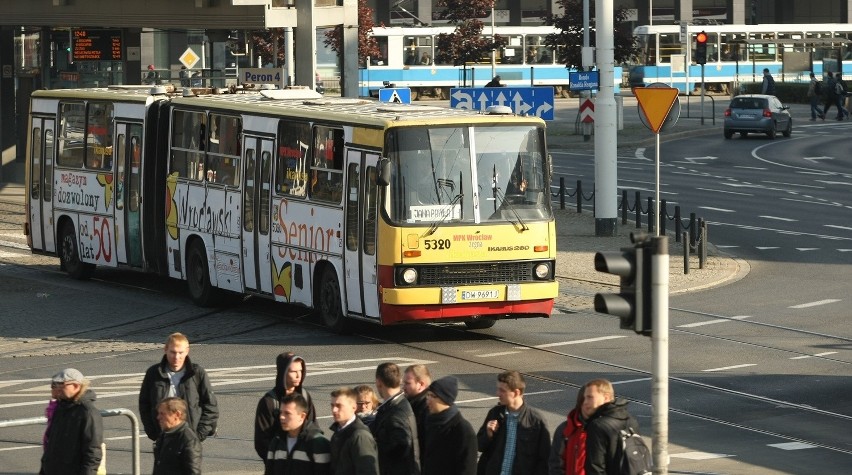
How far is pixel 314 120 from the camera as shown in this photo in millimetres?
22047

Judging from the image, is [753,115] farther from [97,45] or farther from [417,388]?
[417,388]

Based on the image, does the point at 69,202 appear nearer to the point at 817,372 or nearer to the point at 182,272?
the point at 182,272

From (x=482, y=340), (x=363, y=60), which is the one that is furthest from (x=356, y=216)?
(x=363, y=60)

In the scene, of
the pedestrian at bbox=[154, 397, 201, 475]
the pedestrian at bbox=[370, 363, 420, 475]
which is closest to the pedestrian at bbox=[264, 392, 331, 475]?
the pedestrian at bbox=[370, 363, 420, 475]

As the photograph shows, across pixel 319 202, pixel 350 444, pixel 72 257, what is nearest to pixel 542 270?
pixel 319 202

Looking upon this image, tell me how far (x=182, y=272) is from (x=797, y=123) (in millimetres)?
46516

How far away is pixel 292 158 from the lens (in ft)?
73.9

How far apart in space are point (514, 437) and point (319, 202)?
11.2 metres

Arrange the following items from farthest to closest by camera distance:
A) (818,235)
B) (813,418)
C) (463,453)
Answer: (818,235) < (813,418) < (463,453)

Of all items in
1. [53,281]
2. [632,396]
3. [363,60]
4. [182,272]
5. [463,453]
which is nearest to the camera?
[463,453]

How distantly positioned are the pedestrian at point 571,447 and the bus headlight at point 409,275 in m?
9.77

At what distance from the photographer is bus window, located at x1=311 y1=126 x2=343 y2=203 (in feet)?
70.3

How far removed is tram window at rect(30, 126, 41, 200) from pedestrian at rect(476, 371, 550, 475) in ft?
61.5

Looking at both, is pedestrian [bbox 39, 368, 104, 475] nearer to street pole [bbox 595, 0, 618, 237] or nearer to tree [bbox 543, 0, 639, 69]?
street pole [bbox 595, 0, 618, 237]
